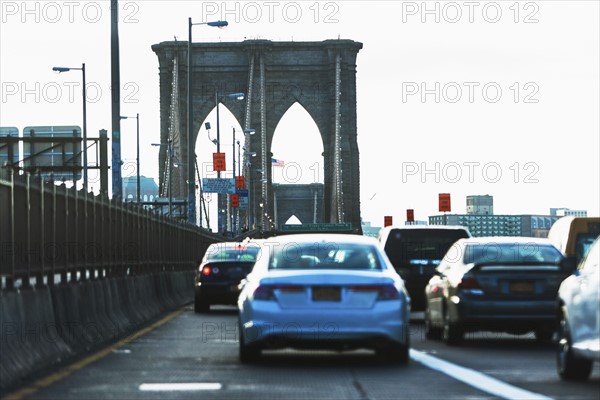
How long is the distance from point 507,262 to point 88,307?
5277mm

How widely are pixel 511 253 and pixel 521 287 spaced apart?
117 cm

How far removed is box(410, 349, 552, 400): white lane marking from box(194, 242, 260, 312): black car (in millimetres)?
12343

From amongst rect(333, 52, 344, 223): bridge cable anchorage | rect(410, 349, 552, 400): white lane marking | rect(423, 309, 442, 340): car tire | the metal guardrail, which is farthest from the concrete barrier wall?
rect(333, 52, 344, 223): bridge cable anchorage

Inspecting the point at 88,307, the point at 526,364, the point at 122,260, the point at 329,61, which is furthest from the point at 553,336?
the point at 329,61

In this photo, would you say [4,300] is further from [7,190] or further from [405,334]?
[405,334]

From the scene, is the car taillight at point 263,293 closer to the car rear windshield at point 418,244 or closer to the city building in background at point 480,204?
the car rear windshield at point 418,244

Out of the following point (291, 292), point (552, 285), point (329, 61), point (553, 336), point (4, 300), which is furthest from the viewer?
point (329, 61)

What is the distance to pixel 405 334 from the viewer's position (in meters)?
15.8

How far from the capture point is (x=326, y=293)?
1546 centimetres

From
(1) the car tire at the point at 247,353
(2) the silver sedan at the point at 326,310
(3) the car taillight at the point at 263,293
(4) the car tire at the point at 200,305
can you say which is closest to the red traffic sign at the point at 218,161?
(4) the car tire at the point at 200,305

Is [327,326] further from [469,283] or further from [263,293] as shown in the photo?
[469,283]

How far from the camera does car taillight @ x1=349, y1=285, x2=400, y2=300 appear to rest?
50.7 feet

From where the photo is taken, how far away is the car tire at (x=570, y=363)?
1380cm

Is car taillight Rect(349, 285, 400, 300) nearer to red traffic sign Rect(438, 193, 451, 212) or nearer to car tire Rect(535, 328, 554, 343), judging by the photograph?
car tire Rect(535, 328, 554, 343)
